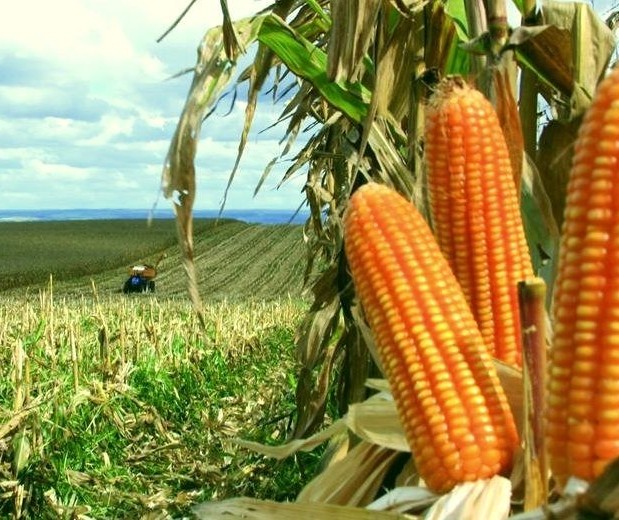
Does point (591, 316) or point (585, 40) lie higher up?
point (585, 40)

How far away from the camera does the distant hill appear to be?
47.6 metres

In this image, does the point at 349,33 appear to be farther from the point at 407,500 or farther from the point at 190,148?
the point at 407,500

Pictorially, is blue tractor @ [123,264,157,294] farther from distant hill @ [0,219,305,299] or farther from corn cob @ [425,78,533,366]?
corn cob @ [425,78,533,366]

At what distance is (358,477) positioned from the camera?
217cm

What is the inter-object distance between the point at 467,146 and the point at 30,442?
510 cm

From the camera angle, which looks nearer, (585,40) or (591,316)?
(591,316)

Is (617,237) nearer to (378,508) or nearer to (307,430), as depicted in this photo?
(378,508)

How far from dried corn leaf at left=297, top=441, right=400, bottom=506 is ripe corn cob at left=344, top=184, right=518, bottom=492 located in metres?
0.43

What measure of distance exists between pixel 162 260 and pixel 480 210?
48.8 m

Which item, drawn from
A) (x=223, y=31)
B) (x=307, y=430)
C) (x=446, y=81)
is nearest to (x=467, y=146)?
(x=446, y=81)

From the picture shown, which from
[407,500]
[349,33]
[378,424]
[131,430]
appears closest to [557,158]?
[349,33]

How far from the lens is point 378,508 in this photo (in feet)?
5.73

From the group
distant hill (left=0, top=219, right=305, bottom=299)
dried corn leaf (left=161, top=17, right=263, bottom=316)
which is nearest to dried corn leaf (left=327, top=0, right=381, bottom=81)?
dried corn leaf (left=161, top=17, right=263, bottom=316)

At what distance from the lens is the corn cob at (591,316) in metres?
1.41
